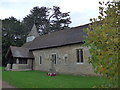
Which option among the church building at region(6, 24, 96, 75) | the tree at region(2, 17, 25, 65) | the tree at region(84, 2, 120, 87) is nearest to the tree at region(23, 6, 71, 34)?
the tree at region(2, 17, 25, 65)

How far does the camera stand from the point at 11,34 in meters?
40.4

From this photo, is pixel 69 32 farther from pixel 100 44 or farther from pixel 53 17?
pixel 53 17

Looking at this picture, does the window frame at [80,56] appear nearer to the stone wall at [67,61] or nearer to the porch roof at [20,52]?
the stone wall at [67,61]

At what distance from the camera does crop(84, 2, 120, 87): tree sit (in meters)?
4.25

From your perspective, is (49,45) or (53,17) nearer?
(49,45)

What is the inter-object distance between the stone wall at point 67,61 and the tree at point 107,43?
38.2 feet

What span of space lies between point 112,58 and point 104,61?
0.26m

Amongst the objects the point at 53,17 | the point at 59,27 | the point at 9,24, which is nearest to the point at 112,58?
the point at 9,24

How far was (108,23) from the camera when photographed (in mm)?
4766

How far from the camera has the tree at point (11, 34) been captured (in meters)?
37.4

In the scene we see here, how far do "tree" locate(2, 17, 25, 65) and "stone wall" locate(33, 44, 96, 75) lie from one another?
62.4 feet

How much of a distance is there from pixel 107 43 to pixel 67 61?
48.2 ft

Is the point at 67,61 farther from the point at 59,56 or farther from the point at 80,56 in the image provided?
the point at 80,56

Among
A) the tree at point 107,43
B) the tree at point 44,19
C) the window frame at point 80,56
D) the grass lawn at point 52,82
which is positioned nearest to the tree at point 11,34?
the tree at point 44,19
